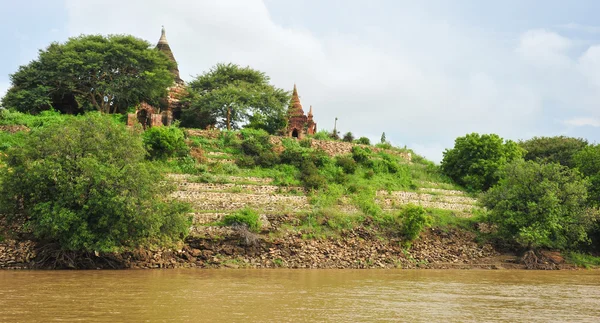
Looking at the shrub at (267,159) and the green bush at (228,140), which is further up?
the green bush at (228,140)

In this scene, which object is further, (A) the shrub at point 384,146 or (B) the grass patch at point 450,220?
(A) the shrub at point 384,146

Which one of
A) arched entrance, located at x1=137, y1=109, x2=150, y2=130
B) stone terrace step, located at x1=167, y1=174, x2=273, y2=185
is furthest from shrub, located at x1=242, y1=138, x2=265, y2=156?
arched entrance, located at x1=137, y1=109, x2=150, y2=130

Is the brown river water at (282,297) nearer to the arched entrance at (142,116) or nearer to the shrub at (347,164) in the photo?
the shrub at (347,164)

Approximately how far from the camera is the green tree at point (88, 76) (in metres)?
44.1

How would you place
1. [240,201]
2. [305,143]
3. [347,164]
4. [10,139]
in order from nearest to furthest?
[240,201], [10,139], [347,164], [305,143]

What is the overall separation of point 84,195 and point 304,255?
506 inches

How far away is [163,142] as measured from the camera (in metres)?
39.4

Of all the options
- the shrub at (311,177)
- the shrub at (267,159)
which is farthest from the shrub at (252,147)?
the shrub at (311,177)

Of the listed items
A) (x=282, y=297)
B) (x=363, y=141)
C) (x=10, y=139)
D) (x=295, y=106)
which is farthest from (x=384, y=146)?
(x=282, y=297)

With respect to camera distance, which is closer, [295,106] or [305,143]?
[305,143]

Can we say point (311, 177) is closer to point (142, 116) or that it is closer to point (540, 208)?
point (540, 208)

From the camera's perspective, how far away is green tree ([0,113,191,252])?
26.7 metres

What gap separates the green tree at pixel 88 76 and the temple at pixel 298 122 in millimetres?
11096

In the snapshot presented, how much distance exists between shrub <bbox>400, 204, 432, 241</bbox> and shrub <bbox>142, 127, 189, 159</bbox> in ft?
52.2
